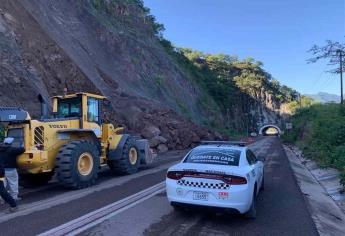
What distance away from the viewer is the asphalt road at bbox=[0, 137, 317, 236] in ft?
26.4

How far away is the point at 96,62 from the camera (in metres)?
36.7

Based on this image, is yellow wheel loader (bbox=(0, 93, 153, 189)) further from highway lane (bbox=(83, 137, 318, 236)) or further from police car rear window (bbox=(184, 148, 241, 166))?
police car rear window (bbox=(184, 148, 241, 166))

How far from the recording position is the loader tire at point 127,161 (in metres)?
15.6

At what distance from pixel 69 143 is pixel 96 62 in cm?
2500

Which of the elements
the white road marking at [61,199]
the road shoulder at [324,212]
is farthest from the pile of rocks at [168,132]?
the road shoulder at [324,212]

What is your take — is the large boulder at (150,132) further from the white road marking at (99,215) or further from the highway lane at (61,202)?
the white road marking at (99,215)

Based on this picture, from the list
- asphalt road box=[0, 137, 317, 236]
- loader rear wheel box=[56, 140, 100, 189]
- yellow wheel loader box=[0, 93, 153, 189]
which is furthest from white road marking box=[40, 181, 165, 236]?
yellow wheel loader box=[0, 93, 153, 189]

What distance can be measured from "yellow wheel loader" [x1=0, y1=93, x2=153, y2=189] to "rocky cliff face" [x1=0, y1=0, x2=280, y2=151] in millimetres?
4907

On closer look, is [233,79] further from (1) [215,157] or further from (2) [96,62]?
(1) [215,157]

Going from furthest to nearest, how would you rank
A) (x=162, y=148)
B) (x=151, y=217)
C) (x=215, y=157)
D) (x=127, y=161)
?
(x=162, y=148) < (x=127, y=161) < (x=215, y=157) < (x=151, y=217)

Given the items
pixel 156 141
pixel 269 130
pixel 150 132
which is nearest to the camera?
pixel 156 141

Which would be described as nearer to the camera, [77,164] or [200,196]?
[200,196]

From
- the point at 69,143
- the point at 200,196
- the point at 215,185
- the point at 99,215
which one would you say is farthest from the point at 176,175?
Answer: the point at 69,143

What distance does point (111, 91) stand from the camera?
1353 inches
